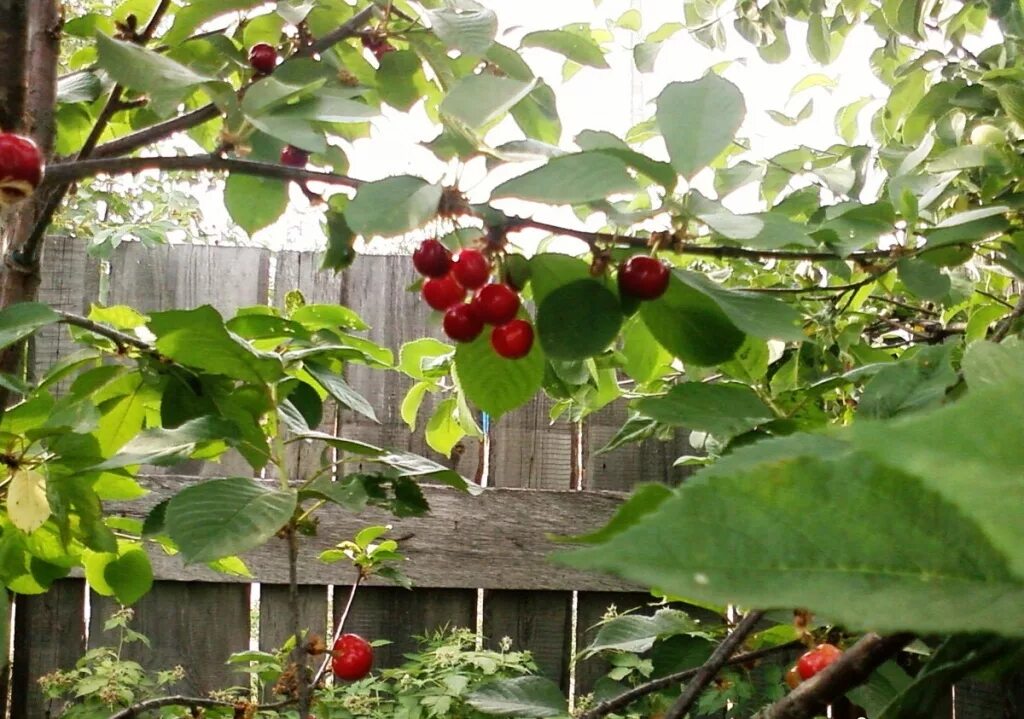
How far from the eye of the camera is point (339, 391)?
807mm

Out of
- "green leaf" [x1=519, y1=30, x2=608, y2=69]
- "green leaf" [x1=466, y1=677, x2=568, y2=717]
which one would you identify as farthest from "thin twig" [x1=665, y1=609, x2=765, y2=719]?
"green leaf" [x1=519, y1=30, x2=608, y2=69]

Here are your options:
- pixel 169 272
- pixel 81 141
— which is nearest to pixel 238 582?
pixel 169 272

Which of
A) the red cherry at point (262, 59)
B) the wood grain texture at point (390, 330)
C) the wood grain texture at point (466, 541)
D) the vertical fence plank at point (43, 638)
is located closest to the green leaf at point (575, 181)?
the red cherry at point (262, 59)

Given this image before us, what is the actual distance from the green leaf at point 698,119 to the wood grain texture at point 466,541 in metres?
1.79

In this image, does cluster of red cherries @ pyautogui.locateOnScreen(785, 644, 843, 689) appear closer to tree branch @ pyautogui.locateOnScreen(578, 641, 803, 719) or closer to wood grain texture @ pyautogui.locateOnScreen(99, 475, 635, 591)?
tree branch @ pyautogui.locateOnScreen(578, 641, 803, 719)

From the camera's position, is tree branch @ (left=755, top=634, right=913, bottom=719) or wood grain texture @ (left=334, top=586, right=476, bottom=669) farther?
wood grain texture @ (left=334, top=586, right=476, bottom=669)

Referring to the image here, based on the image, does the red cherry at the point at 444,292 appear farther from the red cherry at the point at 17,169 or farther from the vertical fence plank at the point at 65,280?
the vertical fence plank at the point at 65,280

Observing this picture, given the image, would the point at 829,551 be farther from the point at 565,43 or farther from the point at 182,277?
the point at 182,277

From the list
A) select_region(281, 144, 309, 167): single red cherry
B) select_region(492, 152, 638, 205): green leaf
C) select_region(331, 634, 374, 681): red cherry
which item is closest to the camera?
select_region(492, 152, 638, 205): green leaf

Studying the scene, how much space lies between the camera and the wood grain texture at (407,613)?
2.42 metres

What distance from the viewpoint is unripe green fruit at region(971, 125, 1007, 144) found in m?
0.94

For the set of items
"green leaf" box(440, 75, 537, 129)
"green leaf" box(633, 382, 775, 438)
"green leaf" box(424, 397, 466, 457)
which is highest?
"green leaf" box(440, 75, 537, 129)

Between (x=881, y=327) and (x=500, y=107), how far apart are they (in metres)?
1.03

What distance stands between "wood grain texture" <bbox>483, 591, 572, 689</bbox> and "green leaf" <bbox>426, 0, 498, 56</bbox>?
77.9 inches
